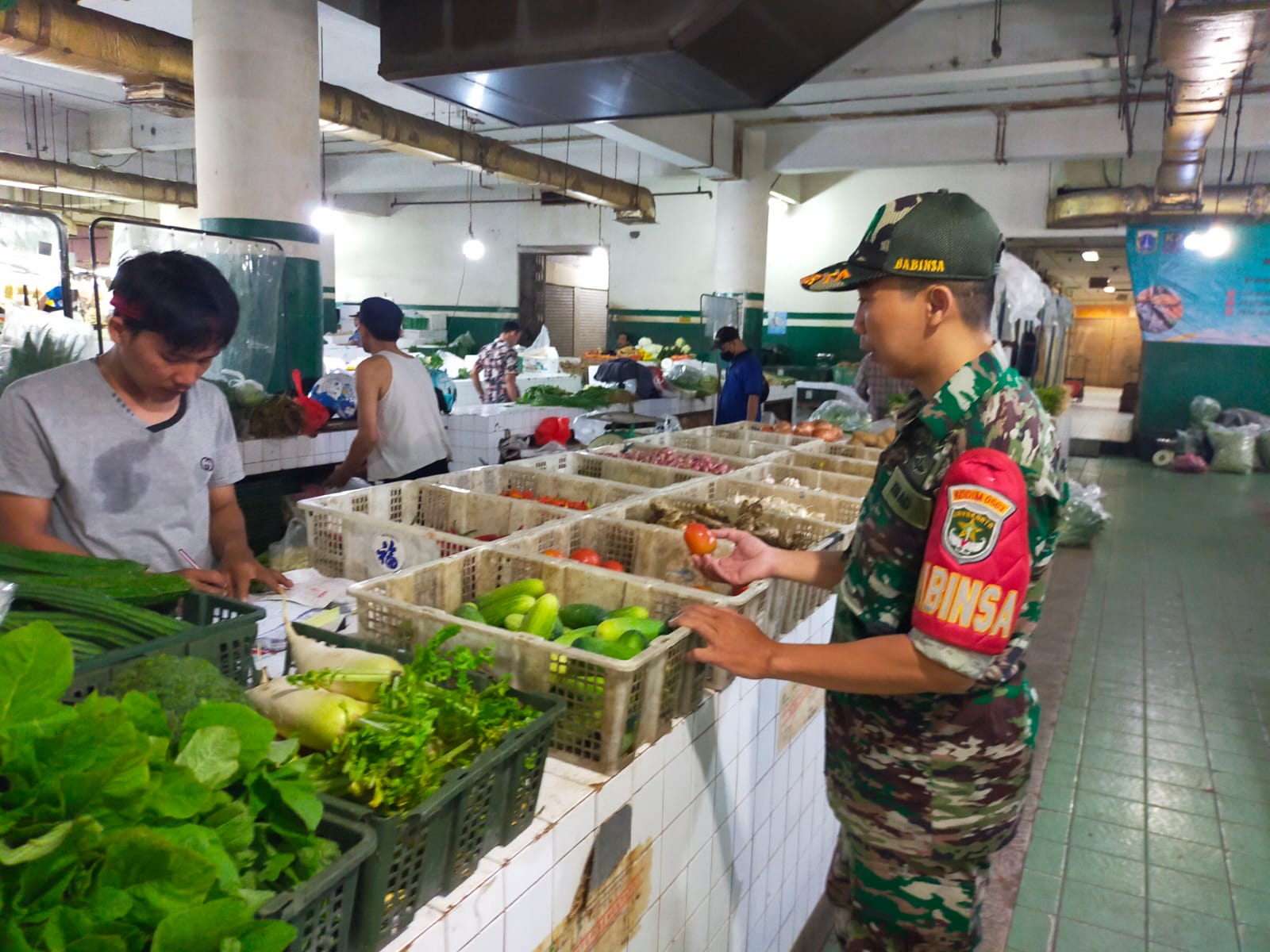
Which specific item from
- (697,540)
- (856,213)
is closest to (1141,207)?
(856,213)

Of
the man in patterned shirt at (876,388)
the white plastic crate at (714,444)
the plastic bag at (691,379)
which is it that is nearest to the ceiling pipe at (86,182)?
the plastic bag at (691,379)

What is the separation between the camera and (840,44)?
4.01 metres

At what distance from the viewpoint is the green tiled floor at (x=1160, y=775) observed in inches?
120

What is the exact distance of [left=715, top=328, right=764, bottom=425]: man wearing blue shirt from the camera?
7785mm

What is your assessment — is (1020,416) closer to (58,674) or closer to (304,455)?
(58,674)

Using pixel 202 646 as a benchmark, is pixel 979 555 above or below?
above

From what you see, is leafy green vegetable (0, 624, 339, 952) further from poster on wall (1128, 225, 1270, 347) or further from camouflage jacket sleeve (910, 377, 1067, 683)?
poster on wall (1128, 225, 1270, 347)

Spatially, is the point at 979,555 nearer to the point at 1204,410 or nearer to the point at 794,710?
the point at 794,710

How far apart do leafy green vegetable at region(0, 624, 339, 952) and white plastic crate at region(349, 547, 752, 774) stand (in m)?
0.60

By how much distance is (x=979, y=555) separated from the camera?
4.65ft

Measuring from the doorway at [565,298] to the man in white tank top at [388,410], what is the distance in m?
12.6

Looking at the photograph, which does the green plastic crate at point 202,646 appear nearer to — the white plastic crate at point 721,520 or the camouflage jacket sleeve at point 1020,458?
the camouflage jacket sleeve at point 1020,458

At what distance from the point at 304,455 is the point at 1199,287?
38.9 feet

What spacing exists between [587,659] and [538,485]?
201 cm
